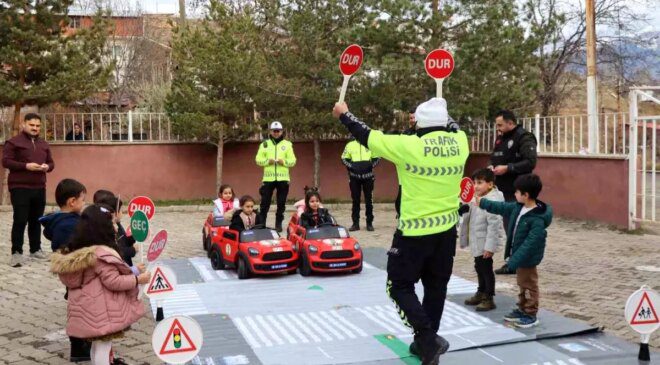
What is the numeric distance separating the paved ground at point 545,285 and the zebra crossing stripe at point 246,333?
77 centimetres

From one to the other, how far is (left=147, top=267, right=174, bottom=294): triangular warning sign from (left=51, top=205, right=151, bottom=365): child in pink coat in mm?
1044

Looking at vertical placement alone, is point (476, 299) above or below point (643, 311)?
below

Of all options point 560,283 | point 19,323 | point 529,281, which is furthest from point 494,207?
point 19,323

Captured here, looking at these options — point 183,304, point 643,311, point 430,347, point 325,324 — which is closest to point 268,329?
point 325,324

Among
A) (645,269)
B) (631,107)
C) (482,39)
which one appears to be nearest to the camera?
(645,269)

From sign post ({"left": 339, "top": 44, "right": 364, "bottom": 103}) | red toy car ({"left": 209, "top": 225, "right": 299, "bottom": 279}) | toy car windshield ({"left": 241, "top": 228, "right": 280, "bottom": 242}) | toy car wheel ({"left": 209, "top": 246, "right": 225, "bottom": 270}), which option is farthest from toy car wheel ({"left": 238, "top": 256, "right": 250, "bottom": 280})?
sign post ({"left": 339, "top": 44, "right": 364, "bottom": 103})

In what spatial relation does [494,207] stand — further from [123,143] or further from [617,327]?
[123,143]

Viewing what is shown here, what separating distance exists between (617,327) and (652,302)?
1068 millimetres

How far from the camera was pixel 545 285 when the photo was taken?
7.66 meters

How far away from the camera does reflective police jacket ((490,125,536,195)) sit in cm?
796

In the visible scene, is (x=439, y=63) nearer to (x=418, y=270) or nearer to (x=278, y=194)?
(x=278, y=194)

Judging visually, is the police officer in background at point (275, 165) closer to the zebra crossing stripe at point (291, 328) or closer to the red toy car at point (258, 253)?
the red toy car at point (258, 253)

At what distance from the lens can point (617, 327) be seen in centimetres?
588

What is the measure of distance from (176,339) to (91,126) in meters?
13.9
